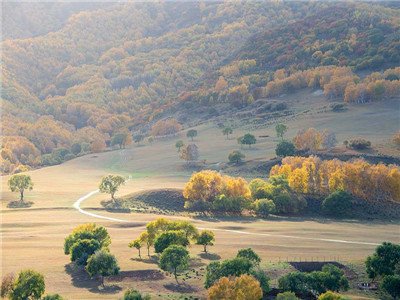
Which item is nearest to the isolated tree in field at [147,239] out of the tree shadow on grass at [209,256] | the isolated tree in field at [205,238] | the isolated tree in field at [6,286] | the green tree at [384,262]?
the isolated tree in field at [205,238]

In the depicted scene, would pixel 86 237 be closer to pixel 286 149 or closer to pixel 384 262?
pixel 384 262

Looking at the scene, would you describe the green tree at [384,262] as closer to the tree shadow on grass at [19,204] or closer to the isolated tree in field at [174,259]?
the isolated tree in field at [174,259]

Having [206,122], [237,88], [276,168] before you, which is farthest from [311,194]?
[237,88]

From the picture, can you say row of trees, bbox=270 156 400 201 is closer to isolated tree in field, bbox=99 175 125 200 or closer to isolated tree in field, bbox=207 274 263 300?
isolated tree in field, bbox=99 175 125 200

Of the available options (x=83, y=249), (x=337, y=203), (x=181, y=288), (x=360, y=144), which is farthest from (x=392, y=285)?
(x=360, y=144)

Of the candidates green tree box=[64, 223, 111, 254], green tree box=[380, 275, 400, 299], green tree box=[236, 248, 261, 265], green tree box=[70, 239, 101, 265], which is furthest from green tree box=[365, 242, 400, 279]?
green tree box=[64, 223, 111, 254]
